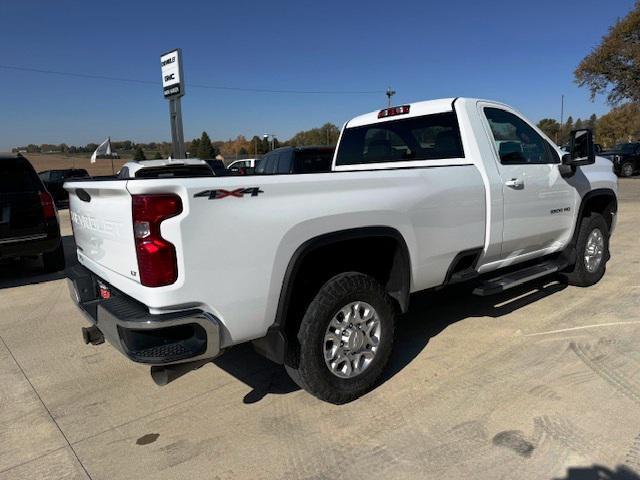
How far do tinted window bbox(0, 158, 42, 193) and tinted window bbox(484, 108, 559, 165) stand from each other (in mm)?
5848

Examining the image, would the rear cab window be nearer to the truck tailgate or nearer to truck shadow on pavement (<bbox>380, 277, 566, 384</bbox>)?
truck shadow on pavement (<bbox>380, 277, 566, 384</bbox>)

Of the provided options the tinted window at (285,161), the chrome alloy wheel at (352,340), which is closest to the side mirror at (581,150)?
the chrome alloy wheel at (352,340)

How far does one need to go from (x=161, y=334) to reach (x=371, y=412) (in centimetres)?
143

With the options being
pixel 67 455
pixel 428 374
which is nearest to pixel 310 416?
pixel 428 374

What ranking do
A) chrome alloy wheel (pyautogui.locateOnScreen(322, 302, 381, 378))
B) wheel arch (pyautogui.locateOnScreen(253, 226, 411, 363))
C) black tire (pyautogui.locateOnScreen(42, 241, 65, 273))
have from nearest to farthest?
1. wheel arch (pyautogui.locateOnScreen(253, 226, 411, 363))
2. chrome alloy wheel (pyautogui.locateOnScreen(322, 302, 381, 378))
3. black tire (pyautogui.locateOnScreen(42, 241, 65, 273))

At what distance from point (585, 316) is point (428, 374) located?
2039mm

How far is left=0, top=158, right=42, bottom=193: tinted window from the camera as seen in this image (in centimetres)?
666

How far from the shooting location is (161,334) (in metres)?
2.66

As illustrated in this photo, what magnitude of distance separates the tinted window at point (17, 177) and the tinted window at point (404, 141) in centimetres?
440

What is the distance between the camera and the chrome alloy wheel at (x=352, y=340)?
3234 mm

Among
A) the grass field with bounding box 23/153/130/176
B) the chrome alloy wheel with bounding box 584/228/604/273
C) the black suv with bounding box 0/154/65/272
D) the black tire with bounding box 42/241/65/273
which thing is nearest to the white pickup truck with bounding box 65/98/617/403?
the chrome alloy wheel with bounding box 584/228/604/273

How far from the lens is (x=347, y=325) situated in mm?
3281

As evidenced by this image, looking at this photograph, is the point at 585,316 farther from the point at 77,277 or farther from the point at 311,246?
the point at 77,277

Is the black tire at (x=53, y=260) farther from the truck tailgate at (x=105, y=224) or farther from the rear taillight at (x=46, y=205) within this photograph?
the truck tailgate at (x=105, y=224)
